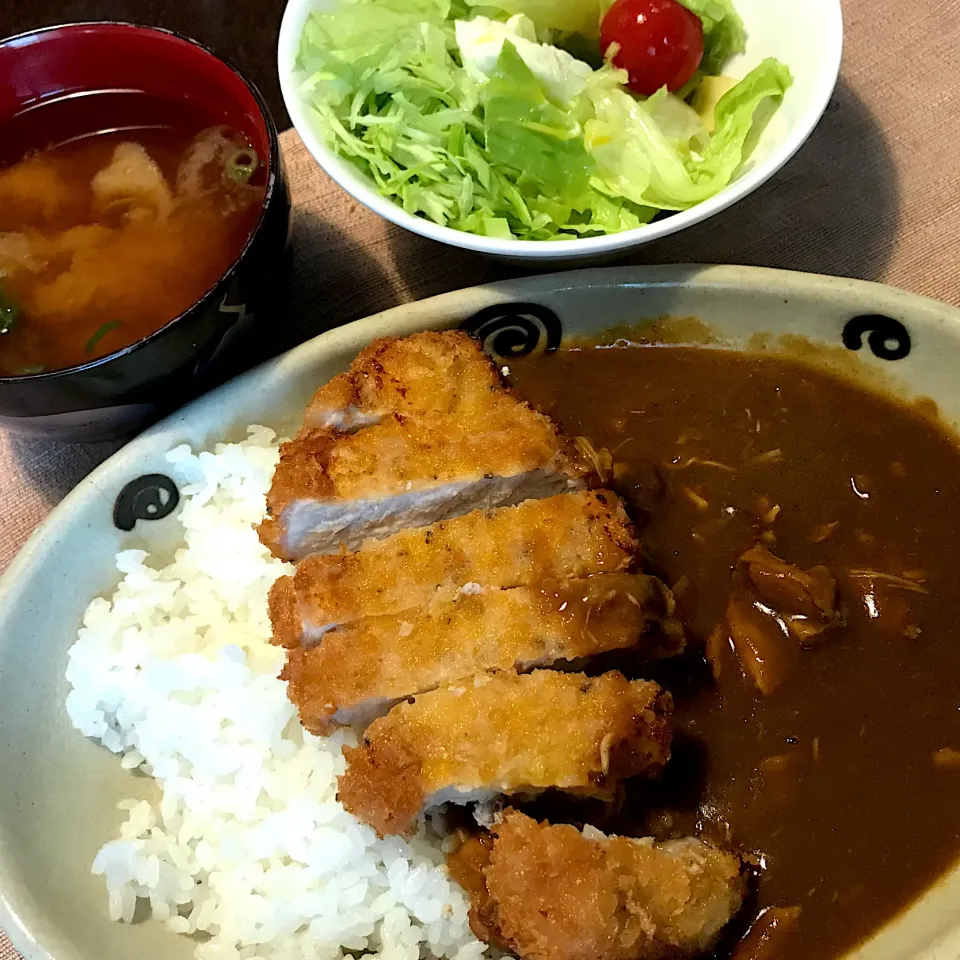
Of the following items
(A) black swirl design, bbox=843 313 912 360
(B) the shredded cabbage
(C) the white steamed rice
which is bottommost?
(C) the white steamed rice

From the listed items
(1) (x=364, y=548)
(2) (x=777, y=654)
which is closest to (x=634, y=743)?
(2) (x=777, y=654)

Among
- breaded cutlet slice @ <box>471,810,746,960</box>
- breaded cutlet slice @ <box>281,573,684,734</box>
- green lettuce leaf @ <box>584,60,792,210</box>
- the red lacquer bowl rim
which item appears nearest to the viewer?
breaded cutlet slice @ <box>471,810,746,960</box>

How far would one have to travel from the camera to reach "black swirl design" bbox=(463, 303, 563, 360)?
2.14 m

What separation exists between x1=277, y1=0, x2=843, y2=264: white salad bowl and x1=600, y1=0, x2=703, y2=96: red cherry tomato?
0.52 feet

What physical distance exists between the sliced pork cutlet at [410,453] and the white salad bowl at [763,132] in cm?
26

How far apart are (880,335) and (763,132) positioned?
0.53 metres

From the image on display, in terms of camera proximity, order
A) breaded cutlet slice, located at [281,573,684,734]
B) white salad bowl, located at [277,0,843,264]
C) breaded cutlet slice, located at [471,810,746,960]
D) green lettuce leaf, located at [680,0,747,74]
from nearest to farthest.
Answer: breaded cutlet slice, located at [471,810,746,960], breaded cutlet slice, located at [281,573,684,734], white salad bowl, located at [277,0,843,264], green lettuce leaf, located at [680,0,747,74]

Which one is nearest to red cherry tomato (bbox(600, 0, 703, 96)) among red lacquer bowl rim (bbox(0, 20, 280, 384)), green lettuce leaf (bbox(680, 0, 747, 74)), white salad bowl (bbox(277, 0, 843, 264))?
green lettuce leaf (bbox(680, 0, 747, 74))

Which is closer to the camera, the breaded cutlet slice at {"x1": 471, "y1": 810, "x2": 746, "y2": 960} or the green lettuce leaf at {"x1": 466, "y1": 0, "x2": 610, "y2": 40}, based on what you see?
the breaded cutlet slice at {"x1": 471, "y1": 810, "x2": 746, "y2": 960}

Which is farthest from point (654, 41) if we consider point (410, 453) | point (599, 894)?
point (599, 894)

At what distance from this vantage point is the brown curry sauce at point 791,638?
5.65ft

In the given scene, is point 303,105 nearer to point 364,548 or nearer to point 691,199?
point 691,199

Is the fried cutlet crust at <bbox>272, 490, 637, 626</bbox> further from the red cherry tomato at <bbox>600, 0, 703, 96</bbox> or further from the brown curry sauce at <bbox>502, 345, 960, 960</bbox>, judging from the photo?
the red cherry tomato at <bbox>600, 0, 703, 96</bbox>

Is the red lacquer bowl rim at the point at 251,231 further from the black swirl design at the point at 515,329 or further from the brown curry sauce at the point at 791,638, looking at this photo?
the brown curry sauce at the point at 791,638
